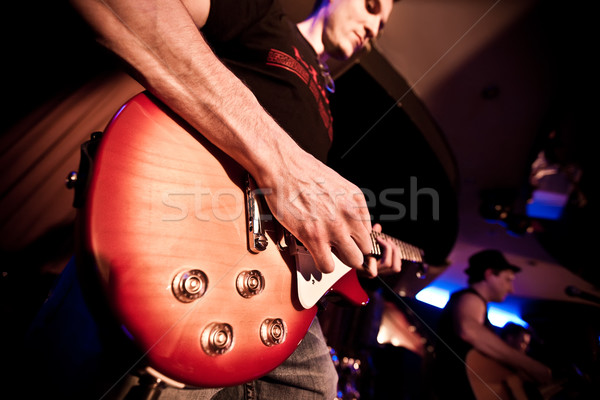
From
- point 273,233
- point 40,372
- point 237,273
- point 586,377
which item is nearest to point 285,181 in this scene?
point 273,233

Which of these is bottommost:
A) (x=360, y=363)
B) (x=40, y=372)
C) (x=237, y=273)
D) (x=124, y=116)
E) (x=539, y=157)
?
(x=360, y=363)

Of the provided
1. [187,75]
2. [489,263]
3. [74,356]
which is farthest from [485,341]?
[187,75]

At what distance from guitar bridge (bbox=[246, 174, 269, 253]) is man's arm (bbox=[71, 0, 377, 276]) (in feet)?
0.15

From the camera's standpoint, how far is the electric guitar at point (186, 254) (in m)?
0.48

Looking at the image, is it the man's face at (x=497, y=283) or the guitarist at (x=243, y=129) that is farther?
the man's face at (x=497, y=283)

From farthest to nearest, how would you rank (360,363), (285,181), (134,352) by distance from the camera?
(360,363) < (285,181) < (134,352)

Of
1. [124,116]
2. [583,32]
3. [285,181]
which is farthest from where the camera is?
[583,32]

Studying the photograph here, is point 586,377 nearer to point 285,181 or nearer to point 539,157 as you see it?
point 539,157

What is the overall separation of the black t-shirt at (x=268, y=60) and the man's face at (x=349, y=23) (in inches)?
24.8

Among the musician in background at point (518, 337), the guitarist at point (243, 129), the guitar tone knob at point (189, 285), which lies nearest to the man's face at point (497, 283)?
the musician in background at point (518, 337)

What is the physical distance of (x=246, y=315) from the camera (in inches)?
26.1

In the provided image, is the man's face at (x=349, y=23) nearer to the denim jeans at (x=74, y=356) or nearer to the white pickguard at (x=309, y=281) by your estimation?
the white pickguard at (x=309, y=281)

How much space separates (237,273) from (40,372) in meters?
0.56

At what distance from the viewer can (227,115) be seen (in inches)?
26.2
